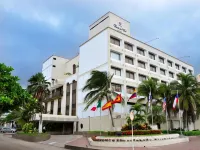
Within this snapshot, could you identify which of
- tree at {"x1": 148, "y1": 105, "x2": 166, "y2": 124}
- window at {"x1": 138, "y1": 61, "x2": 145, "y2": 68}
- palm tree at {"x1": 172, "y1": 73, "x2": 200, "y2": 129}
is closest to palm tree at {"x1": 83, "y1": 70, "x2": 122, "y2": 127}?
tree at {"x1": 148, "y1": 105, "x2": 166, "y2": 124}

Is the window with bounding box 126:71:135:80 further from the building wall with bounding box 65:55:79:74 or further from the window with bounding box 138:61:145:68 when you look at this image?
the building wall with bounding box 65:55:79:74

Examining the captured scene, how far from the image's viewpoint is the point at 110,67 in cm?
4041

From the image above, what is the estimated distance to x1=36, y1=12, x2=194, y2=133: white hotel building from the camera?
136ft

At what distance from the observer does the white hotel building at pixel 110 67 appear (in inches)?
1628

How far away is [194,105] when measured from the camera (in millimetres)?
35375

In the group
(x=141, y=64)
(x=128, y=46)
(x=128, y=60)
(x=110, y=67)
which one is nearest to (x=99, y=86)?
(x=110, y=67)

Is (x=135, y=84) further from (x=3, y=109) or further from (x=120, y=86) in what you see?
(x=3, y=109)


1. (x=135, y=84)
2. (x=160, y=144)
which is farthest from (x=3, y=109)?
(x=135, y=84)

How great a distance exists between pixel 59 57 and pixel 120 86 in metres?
28.4

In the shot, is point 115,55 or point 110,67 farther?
point 115,55

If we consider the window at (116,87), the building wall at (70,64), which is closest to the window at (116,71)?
the window at (116,87)

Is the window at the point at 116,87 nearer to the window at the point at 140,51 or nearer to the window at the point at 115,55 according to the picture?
the window at the point at 115,55

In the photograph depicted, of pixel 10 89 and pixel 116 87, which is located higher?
pixel 116 87

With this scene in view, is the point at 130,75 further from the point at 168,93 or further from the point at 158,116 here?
the point at 158,116
